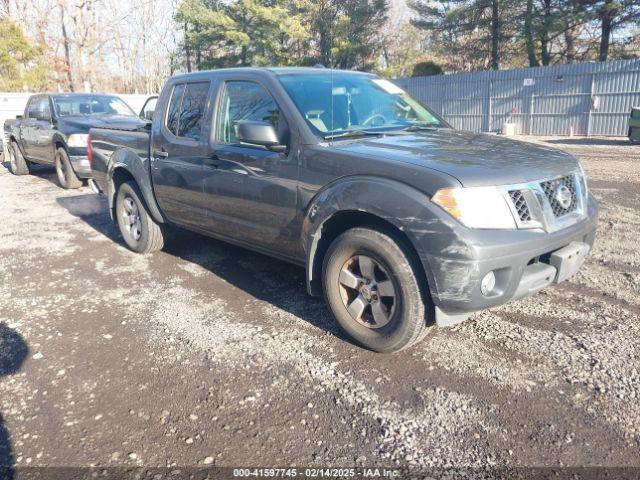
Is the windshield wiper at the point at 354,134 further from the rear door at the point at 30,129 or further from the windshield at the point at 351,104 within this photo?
the rear door at the point at 30,129

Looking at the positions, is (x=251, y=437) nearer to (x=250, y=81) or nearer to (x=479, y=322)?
(x=479, y=322)

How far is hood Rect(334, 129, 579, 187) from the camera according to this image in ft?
9.93

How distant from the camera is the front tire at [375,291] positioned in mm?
3137

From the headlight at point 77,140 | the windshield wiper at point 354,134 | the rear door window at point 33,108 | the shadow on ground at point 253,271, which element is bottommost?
the shadow on ground at point 253,271

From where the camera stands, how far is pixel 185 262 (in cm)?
A: 561

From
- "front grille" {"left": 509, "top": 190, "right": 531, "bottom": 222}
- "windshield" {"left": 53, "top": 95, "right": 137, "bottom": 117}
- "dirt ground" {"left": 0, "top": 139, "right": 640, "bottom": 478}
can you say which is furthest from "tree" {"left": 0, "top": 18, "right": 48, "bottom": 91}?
"front grille" {"left": 509, "top": 190, "right": 531, "bottom": 222}

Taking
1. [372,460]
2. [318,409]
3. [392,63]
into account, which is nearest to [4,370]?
[318,409]

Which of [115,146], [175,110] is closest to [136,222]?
[115,146]

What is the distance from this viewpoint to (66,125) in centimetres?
988

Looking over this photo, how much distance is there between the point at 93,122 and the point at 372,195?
8.32 meters

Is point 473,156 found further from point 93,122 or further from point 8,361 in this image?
point 93,122

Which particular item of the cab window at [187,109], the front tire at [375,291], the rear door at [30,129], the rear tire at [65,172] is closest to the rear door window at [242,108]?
the cab window at [187,109]

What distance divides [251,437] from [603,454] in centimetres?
170

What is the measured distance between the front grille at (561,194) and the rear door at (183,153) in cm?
273
